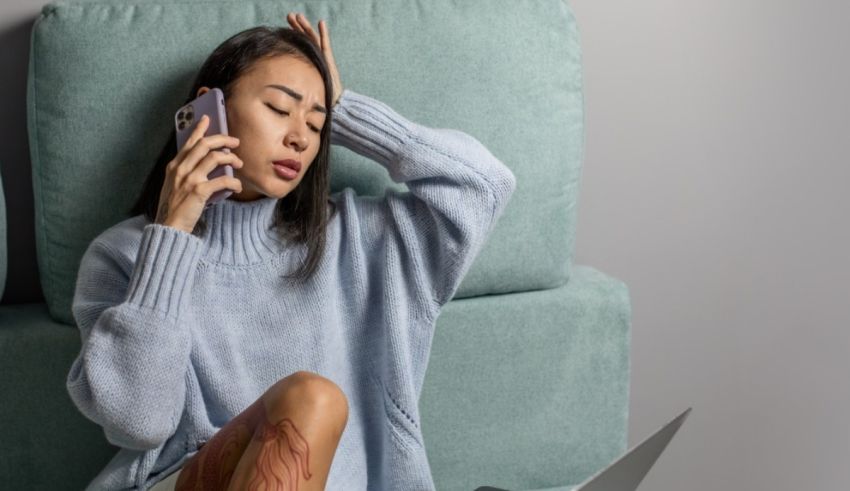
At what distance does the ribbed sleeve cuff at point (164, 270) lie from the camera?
1.43 m

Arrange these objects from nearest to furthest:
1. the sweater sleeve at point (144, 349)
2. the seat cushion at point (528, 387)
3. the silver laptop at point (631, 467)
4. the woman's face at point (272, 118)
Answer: the silver laptop at point (631, 467) → the sweater sleeve at point (144, 349) → the woman's face at point (272, 118) → the seat cushion at point (528, 387)

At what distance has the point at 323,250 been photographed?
1.63 meters

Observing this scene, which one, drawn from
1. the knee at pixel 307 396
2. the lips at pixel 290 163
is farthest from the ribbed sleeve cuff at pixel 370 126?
the knee at pixel 307 396

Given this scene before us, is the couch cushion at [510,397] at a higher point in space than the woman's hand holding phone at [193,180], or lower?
lower

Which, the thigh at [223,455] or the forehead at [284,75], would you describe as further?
the forehead at [284,75]

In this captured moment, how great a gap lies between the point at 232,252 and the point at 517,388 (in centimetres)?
51

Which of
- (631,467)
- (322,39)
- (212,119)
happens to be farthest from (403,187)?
(631,467)

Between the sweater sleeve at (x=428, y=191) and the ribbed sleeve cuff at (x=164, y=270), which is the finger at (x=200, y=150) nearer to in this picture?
the ribbed sleeve cuff at (x=164, y=270)

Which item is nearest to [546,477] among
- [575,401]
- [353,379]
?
[575,401]

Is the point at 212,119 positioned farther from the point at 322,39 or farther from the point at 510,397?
the point at 510,397

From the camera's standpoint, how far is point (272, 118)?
1.52 m

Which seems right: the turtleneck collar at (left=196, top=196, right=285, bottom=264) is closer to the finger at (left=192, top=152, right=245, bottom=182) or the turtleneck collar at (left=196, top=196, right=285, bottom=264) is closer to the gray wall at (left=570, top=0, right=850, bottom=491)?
the finger at (left=192, top=152, right=245, bottom=182)

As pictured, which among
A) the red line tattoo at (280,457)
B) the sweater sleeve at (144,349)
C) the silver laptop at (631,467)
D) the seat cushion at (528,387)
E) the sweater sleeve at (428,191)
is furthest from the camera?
the seat cushion at (528,387)

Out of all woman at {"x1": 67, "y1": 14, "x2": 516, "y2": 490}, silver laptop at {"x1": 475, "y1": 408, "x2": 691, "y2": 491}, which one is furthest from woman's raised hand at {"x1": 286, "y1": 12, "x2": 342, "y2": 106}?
silver laptop at {"x1": 475, "y1": 408, "x2": 691, "y2": 491}
